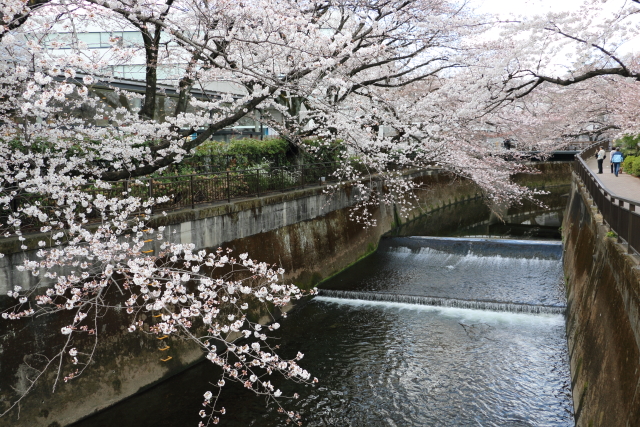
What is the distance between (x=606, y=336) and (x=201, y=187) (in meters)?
9.49

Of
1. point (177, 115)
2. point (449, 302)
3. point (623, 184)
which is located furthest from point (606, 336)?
point (623, 184)

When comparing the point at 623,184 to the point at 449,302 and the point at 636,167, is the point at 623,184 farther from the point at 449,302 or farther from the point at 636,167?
the point at 449,302

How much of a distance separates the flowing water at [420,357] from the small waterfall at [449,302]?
Result: 27 mm

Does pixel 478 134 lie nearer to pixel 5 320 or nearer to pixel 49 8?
pixel 49 8

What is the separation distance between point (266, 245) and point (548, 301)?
26.5ft

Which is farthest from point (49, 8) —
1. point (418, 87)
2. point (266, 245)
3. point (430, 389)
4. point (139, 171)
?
point (418, 87)

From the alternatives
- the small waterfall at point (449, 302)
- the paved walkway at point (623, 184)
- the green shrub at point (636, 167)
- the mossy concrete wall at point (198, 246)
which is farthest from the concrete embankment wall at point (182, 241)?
the green shrub at point (636, 167)

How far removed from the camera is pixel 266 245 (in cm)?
1412

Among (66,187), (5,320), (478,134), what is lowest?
(5,320)

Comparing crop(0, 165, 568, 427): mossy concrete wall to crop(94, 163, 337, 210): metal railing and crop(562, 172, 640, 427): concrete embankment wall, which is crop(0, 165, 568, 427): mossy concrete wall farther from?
crop(562, 172, 640, 427): concrete embankment wall

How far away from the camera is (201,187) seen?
12.6m

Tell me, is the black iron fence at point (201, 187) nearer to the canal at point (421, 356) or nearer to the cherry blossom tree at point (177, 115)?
the cherry blossom tree at point (177, 115)

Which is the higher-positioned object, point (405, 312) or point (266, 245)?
point (266, 245)

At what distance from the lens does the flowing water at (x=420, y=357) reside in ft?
28.5
